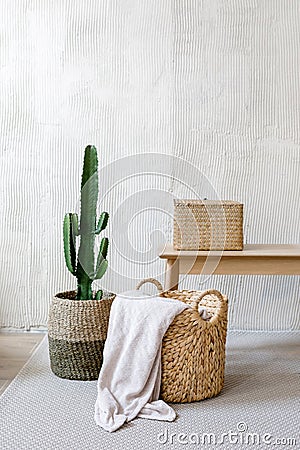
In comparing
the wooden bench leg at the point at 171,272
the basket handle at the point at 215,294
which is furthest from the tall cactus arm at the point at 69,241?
the basket handle at the point at 215,294

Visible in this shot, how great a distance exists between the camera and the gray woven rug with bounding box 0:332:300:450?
82.7 inches

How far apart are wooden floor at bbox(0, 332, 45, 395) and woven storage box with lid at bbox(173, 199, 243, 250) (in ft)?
2.80

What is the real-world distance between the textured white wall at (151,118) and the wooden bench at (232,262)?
19.0 inches

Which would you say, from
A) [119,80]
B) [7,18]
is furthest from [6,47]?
[119,80]

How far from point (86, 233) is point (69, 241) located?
8 cm

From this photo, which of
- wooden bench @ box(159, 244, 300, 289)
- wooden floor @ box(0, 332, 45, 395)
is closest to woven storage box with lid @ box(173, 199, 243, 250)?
wooden bench @ box(159, 244, 300, 289)

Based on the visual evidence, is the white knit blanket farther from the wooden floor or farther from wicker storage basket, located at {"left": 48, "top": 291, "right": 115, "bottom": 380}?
the wooden floor

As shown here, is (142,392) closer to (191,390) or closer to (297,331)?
(191,390)

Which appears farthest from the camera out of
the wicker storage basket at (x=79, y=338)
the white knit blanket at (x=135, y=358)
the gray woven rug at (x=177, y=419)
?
Answer: the wicker storage basket at (x=79, y=338)

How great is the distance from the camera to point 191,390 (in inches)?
95.5

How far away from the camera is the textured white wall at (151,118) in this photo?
341 centimetres

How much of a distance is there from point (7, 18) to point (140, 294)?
5.48ft

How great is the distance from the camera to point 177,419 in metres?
2.28

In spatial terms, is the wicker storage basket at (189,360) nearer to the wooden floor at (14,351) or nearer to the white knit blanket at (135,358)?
the white knit blanket at (135,358)
